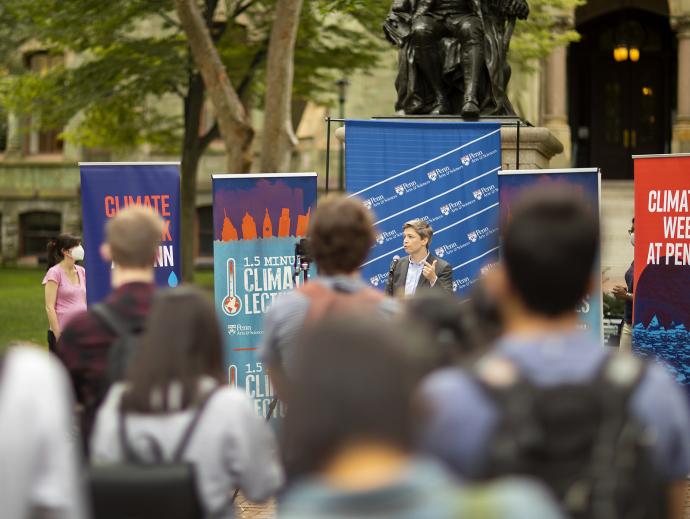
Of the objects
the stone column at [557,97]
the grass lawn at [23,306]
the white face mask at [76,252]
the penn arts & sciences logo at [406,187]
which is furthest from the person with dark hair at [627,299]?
the stone column at [557,97]

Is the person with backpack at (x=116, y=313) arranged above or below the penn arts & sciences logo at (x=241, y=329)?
above

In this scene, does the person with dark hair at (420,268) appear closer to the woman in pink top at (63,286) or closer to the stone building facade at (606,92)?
the woman in pink top at (63,286)

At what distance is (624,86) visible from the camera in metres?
37.9

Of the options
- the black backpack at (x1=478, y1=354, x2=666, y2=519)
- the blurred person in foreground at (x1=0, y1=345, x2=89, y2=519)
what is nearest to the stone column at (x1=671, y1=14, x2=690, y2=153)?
the black backpack at (x1=478, y1=354, x2=666, y2=519)

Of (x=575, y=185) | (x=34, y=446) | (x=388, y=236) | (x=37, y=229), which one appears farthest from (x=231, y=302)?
(x=37, y=229)

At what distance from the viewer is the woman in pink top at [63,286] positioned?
12.2 metres

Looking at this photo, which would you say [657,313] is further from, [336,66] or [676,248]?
[336,66]

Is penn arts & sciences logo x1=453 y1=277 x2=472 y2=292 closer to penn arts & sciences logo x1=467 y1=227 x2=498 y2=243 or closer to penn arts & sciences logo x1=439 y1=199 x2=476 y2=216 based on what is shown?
penn arts & sciences logo x1=467 y1=227 x2=498 y2=243

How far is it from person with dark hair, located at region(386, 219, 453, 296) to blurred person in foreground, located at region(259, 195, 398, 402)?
4.38 m

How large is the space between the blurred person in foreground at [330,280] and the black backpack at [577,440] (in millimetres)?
1716

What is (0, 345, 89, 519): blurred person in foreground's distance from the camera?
335cm

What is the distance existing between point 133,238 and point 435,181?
642 cm

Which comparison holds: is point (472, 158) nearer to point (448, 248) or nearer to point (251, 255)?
point (448, 248)

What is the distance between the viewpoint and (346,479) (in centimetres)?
263
